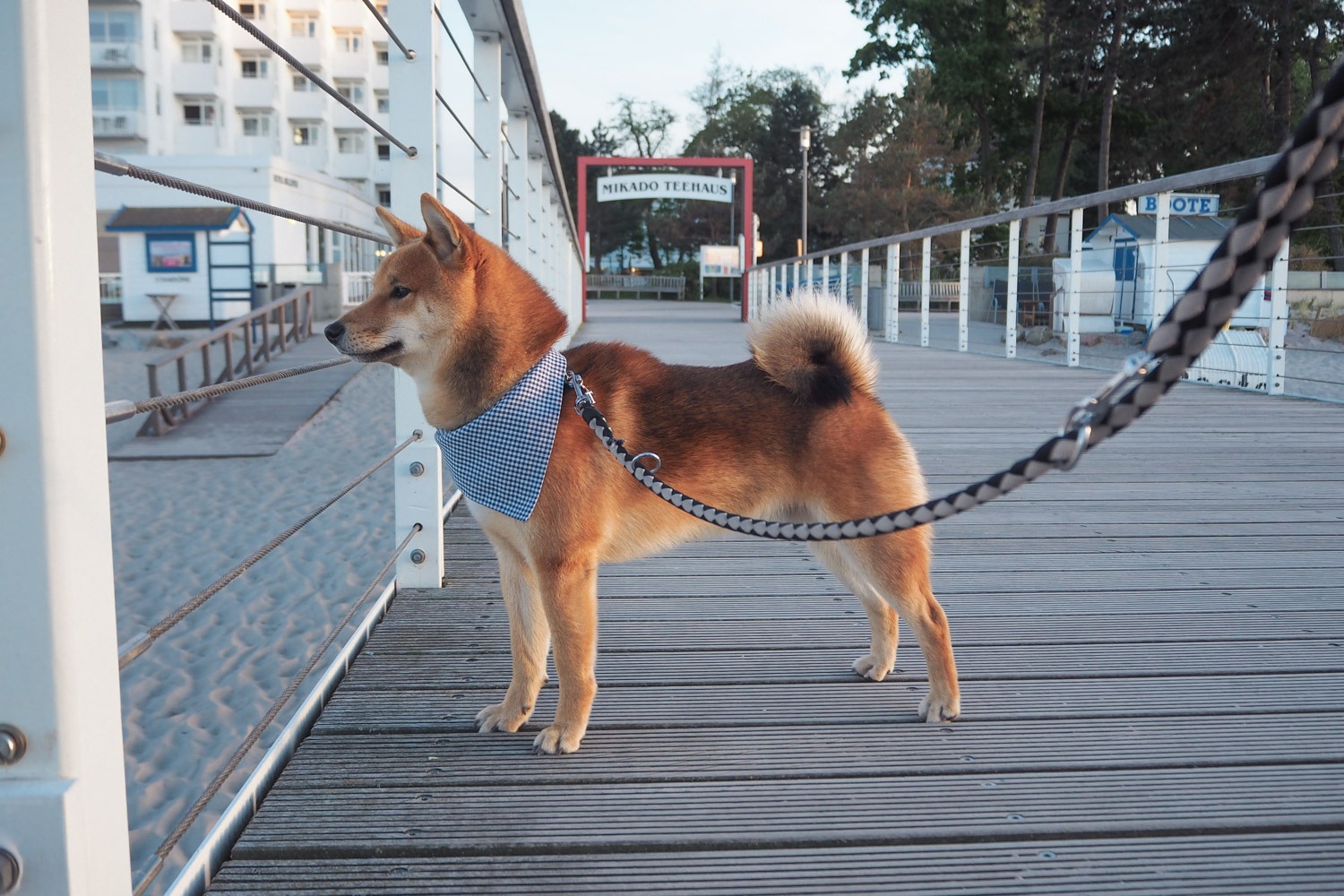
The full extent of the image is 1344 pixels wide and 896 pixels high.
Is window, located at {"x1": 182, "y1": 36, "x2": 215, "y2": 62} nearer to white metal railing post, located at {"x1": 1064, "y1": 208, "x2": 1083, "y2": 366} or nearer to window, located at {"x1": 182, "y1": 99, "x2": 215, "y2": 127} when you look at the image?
window, located at {"x1": 182, "y1": 99, "x2": 215, "y2": 127}

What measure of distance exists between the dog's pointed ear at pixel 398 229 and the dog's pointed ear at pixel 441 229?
0.25m

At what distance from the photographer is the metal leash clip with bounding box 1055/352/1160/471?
1051 mm

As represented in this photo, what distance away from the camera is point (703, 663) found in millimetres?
2387

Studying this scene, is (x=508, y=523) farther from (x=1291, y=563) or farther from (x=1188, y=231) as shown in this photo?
(x=1188, y=231)

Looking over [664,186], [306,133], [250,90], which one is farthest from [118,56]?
[664,186]

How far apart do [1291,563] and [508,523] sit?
7.84 ft

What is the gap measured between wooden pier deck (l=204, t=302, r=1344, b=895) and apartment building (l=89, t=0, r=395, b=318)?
102 ft

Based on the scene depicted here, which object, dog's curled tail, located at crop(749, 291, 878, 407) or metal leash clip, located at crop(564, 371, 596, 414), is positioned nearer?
metal leash clip, located at crop(564, 371, 596, 414)

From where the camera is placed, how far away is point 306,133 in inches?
1781

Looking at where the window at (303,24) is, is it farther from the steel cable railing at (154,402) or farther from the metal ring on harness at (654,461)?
the metal ring on harness at (654,461)

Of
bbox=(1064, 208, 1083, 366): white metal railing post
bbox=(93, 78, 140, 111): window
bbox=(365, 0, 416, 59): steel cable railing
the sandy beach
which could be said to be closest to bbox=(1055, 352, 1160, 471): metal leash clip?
bbox=(365, 0, 416, 59): steel cable railing

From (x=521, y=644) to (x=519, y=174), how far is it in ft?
14.6

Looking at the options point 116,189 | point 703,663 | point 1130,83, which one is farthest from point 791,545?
point 1130,83

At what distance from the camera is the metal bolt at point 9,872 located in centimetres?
105
